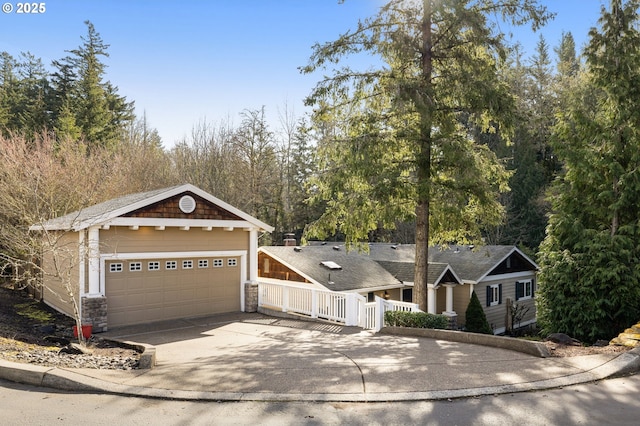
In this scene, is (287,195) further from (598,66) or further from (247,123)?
(598,66)

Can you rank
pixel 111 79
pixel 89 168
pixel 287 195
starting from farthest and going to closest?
1. pixel 111 79
2. pixel 287 195
3. pixel 89 168

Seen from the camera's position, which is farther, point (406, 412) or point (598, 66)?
point (598, 66)

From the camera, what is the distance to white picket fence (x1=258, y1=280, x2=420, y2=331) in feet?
39.9

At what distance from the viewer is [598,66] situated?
1183 centimetres

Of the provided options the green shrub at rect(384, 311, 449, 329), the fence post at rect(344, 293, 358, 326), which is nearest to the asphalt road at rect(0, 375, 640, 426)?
the green shrub at rect(384, 311, 449, 329)

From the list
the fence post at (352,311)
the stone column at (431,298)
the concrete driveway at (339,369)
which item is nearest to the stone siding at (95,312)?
the concrete driveway at (339,369)

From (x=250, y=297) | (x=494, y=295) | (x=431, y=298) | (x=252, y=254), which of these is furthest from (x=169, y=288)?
(x=494, y=295)

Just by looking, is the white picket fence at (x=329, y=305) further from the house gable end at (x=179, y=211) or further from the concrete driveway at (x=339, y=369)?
the house gable end at (x=179, y=211)

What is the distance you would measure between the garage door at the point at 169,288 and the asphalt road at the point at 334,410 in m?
6.79

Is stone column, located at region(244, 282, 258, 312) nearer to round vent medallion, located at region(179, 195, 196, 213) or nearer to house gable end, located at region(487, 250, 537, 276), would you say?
round vent medallion, located at region(179, 195, 196, 213)

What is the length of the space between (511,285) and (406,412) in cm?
1976

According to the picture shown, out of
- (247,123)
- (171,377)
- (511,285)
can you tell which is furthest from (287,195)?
(171,377)

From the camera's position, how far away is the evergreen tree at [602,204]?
11.1 metres

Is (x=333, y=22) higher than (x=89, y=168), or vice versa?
(x=333, y=22)
